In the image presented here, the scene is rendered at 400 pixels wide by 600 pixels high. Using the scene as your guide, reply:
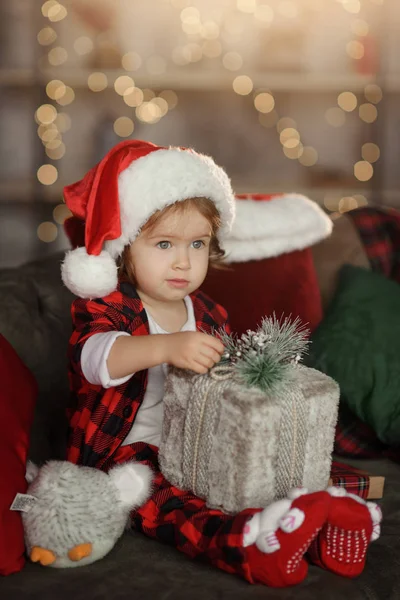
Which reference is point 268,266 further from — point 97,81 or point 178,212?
point 97,81

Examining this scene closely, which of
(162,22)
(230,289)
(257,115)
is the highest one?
(162,22)

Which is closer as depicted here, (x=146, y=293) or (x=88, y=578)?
(x=88, y=578)

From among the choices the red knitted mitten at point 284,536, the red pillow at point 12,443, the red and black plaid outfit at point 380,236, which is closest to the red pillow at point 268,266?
the red and black plaid outfit at point 380,236

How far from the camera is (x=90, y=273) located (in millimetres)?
1325

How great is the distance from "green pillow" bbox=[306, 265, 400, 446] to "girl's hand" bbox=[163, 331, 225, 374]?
1.48ft

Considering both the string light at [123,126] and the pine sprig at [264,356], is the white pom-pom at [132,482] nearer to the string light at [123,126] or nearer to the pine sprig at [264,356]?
the pine sprig at [264,356]

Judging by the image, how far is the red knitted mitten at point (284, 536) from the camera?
1.08 meters

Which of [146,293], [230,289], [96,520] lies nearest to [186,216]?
[146,293]

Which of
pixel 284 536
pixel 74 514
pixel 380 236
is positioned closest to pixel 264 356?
pixel 284 536

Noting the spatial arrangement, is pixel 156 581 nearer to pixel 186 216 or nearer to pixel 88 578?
pixel 88 578

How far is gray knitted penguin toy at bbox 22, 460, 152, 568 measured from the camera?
3.79ft

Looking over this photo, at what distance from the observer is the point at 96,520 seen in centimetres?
118

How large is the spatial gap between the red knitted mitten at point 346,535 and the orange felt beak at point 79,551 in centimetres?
34

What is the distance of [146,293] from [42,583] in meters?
0.55
